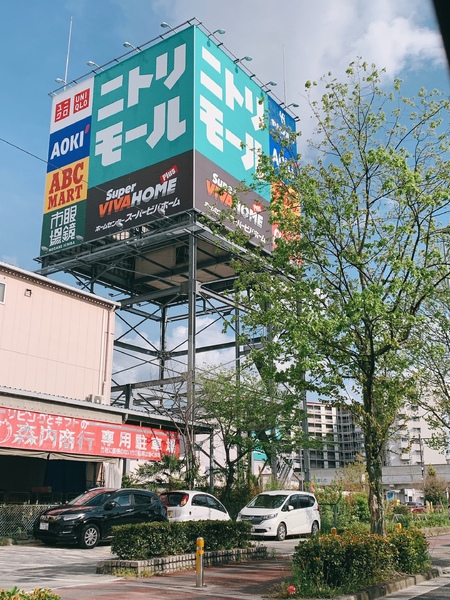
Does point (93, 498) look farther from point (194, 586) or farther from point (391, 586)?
point (391, 586)

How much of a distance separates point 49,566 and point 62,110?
31.4 m

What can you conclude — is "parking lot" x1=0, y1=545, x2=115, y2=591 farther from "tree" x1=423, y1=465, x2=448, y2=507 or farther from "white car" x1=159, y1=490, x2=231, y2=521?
"tree" x1=423, y1=465, x2=448, y2=507

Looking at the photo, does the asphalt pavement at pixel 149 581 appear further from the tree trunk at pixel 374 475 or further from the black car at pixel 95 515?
the tree trunk at pixel 374 475

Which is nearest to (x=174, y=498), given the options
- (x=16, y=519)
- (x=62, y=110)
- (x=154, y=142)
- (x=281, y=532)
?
(x=281, y=532)

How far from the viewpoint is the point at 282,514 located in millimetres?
21797

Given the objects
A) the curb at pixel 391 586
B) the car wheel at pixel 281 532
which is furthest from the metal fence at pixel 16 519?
the curb at pixel 391 586

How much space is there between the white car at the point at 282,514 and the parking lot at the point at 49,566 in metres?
2.80

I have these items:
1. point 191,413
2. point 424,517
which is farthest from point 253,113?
point 424,517

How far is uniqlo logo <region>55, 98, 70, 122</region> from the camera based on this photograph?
126 feet

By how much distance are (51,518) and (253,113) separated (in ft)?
86.6

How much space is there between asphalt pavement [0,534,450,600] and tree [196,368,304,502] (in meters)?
11.6

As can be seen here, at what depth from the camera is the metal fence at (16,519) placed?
18.3 meters

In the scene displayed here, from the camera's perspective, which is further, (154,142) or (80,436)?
(154,142)

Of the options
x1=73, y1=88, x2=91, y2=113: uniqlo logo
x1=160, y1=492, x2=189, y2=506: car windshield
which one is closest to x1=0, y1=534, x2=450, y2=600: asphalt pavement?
x1=160, y1=492, x2=189, y2=506: car windshield
